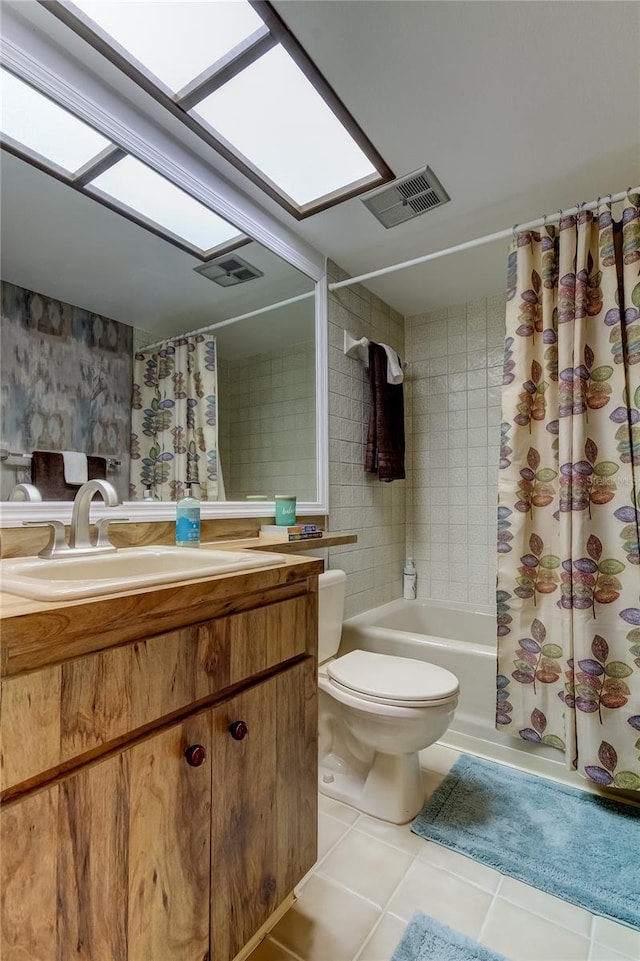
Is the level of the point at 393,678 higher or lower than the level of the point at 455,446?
lower

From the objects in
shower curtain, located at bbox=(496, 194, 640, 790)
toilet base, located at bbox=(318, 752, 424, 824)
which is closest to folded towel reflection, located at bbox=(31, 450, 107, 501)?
toilet base, located at bbox=(318, 752, 424, 824)

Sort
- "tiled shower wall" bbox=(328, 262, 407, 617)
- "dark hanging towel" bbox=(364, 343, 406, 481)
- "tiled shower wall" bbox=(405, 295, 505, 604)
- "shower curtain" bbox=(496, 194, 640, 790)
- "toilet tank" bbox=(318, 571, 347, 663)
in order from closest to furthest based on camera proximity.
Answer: "shower curtain" bbox=(496, 194, 640, 790), "toilet tank" bbox=(318, 571, 347, 663), "tiled shower wall" bbox=(328, 262, 407, 617), "dark hanging towel" bbox=(364, 343, 406, 481), "tiled shower wall" bbox=(405, 295, 505, 604)

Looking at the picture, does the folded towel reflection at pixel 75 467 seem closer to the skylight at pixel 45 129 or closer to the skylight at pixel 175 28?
the skylight at pixel 45 129

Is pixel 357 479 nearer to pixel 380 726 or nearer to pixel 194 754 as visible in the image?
pixel 380 726

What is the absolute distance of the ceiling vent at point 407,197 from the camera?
159 cm

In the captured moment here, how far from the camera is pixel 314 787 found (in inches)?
42.3

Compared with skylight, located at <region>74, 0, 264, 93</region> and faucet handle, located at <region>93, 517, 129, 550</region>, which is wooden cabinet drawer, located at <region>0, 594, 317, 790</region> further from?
skylight, located at <region>74, 0, 264, 93</region>

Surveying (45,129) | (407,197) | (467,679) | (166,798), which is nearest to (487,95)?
(407,197)

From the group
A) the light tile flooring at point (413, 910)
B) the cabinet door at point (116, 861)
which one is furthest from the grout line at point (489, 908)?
the cabinet door at point (116, 861)

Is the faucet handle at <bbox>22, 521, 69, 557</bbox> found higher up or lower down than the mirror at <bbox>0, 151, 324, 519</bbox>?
lower down

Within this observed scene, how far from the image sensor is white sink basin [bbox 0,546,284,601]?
0.67 meters

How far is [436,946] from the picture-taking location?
1.03 metres

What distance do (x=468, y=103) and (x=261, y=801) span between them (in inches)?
74.2

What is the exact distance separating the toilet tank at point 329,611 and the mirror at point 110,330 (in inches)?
14.8
